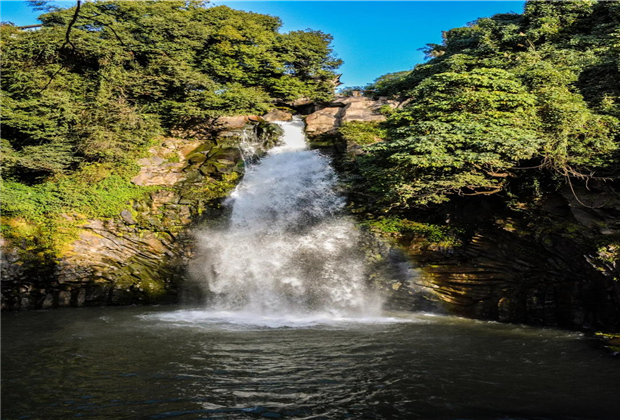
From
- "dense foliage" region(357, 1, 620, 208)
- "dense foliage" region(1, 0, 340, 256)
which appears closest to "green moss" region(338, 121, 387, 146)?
"dense foliage" region(357, 1, 620, 208)

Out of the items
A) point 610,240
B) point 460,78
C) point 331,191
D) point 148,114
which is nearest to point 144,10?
point 148,114

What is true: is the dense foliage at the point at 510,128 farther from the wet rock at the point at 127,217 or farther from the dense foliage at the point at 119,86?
the dense foliage at the point at 119,86

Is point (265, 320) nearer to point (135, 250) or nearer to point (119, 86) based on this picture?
point (135, 250)

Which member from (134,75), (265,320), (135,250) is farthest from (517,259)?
(134,75)

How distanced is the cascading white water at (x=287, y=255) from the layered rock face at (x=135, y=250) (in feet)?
3.52

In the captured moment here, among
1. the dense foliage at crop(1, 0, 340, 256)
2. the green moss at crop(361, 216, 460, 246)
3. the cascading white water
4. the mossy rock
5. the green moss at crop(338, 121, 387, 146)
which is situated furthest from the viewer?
the mossy rock

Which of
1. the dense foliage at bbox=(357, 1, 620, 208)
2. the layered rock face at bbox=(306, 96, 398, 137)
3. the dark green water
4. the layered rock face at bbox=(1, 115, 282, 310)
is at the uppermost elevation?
the layered rock face at bbox=(306, 96, 398, 137)

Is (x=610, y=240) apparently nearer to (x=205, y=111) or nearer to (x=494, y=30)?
(x=494, y=30)

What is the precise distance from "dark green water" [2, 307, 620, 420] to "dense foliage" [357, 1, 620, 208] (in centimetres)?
410

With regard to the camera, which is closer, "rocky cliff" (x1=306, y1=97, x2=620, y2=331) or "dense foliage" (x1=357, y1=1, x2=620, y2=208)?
"rocky cliff" (x1=306, y1=97, x2=620, y2=331)

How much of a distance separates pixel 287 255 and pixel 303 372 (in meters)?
6.96

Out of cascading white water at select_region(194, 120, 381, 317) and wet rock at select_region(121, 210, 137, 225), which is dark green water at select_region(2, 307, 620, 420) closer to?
cascading white water at select_region(194, 120, 381, 317)

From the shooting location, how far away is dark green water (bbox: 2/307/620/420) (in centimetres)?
534

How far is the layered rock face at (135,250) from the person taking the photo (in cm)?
1282
